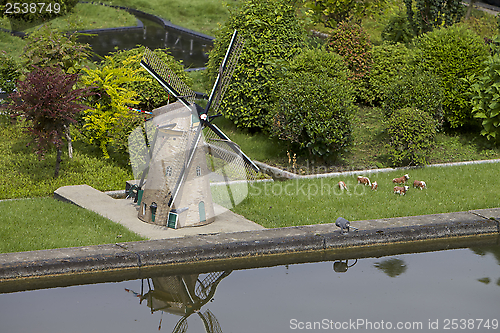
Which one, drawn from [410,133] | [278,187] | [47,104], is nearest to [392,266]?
[278,187]

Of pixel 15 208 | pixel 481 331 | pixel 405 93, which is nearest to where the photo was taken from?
pixel 481 331

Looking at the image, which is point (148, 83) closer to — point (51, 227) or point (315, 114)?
point (315, 114)

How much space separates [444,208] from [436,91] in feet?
20.2

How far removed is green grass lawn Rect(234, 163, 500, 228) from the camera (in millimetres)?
15938

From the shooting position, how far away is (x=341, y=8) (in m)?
29.1

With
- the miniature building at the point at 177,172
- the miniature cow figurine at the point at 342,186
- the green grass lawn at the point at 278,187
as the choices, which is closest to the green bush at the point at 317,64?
the green grass lawn at the point at 278,187

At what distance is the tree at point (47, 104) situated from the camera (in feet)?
55.3

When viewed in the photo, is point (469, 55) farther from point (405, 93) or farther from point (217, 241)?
point (217, 241)

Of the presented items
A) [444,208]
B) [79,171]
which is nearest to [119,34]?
[79,171]

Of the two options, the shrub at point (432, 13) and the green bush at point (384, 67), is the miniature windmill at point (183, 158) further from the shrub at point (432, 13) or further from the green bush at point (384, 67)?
the shrub at point (432, 13)

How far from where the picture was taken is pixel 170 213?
584 inches

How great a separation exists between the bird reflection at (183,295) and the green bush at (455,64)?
12282 millimetres

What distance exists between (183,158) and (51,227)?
139 inches

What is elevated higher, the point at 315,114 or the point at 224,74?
the point at 224,74
